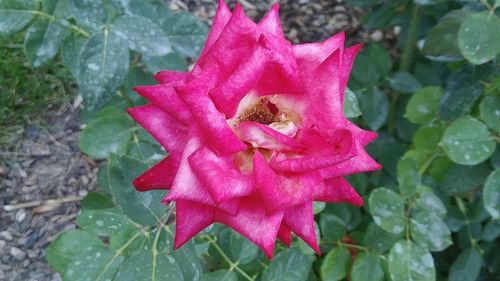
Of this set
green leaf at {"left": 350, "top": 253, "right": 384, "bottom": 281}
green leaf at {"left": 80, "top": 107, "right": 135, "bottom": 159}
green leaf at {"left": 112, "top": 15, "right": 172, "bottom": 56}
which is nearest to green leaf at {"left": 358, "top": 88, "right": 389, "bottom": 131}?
green leaf at {"left": 350, "top": 253, "right": 384, "bottom": 281}

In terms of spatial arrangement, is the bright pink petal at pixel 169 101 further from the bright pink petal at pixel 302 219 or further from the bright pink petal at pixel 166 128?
the bright pink petal at pixel 302 219

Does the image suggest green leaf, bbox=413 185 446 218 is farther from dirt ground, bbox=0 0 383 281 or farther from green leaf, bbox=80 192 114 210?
dirt ground, bbox=0 0 383 281

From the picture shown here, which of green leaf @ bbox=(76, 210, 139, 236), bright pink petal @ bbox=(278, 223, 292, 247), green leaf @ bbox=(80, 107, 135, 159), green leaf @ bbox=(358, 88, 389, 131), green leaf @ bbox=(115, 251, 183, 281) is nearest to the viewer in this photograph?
bright pink petal @ bbox=(278, 223, 292, 247)

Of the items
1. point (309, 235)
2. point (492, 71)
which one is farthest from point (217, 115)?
point (492, 71)

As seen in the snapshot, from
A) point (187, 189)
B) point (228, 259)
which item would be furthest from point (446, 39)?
point (187, 189)

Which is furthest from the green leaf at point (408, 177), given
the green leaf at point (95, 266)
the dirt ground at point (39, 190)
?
the dirt ground at point (39, 190)

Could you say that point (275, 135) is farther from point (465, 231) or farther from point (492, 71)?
point (465, 231)
